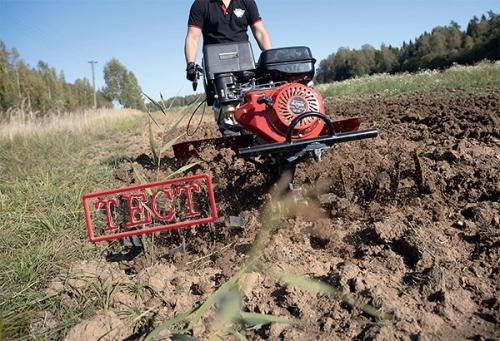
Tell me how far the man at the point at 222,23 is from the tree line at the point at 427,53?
40.0 meters

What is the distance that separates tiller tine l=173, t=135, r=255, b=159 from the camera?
3.54m

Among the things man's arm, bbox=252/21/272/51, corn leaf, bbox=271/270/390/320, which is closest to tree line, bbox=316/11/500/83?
man's arm, bbox=252/21/272/51

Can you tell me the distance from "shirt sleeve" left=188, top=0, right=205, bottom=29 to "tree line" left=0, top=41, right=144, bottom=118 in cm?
158

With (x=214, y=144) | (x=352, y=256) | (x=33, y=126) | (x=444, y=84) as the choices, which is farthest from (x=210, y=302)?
(x=444, y=84)

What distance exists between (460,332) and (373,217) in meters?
1.23

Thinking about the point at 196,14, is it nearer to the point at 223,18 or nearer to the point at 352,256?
the point at 223,18

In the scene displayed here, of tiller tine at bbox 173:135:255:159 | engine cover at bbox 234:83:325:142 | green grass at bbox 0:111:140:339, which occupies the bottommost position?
green grass at bbox 0:111:140:339

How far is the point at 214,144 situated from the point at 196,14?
1537mm

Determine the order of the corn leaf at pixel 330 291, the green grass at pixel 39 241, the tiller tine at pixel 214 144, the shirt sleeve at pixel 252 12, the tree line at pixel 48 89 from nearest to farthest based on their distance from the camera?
1. the corn leaf at pixel 330 291
2. the green grass at pixel 39 241
3. the tiller tine at pixel 214 144
4. the shirt sleeve at pixel 252 12
5. the tree line at pixel 48 89

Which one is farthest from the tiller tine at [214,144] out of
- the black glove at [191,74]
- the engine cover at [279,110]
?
the black glove at [191,74]

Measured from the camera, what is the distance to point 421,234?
2430mm

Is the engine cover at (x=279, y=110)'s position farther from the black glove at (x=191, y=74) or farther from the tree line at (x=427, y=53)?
the tree line at (x=427, y=53)

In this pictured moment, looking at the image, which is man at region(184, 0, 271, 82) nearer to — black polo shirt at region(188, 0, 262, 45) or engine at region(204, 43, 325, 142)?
black polo shirt at region(188, 0, 262, 45)

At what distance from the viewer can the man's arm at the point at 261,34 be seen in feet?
15.2
